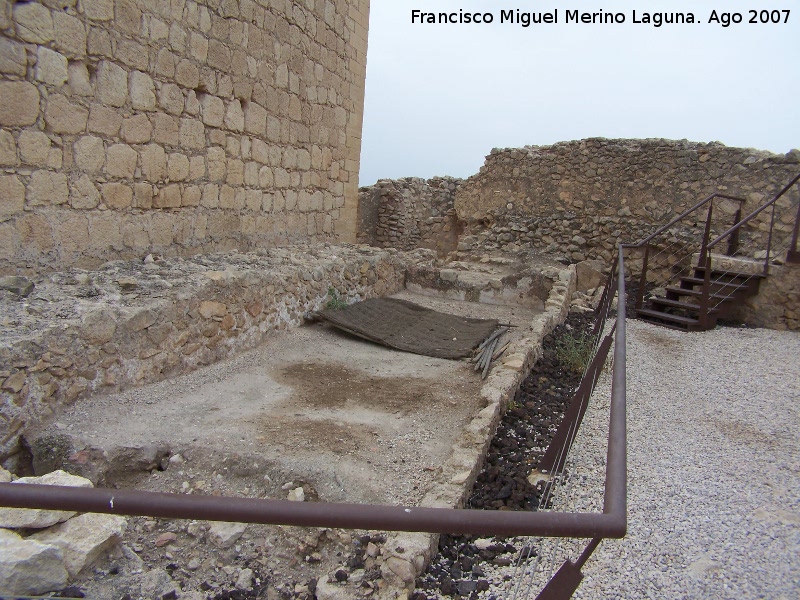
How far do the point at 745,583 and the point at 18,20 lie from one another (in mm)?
4948

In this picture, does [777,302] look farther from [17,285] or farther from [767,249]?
[17,285]

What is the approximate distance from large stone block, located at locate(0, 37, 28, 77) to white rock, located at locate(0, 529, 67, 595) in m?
2.94

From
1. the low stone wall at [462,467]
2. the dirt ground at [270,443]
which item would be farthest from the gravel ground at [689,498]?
the dirt ground at [270,443]

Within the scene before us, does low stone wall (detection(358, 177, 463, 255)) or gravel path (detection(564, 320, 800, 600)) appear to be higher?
low stone wall (detection(358, 177, 463, 255))

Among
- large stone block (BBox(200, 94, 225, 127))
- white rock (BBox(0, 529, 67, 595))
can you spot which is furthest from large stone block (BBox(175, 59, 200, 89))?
white rock (BBox(0, 529, 67, 595))

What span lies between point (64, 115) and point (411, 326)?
3929 mm

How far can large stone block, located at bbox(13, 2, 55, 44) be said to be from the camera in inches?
142

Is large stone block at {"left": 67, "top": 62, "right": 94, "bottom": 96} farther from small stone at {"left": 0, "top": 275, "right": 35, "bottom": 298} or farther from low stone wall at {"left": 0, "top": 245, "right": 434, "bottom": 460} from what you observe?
small stone at {"left": 0, "top": 275, "right": 35, "bottom": 298}

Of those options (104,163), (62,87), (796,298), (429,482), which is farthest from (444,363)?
(796,298)

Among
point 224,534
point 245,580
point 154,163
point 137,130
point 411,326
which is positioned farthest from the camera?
point 411,326

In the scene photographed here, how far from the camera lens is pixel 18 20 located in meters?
3.60

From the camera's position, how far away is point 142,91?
15.0ft

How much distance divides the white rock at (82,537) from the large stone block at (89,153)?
281 centimetres

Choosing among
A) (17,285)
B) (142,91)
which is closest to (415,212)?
(142,91)
